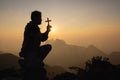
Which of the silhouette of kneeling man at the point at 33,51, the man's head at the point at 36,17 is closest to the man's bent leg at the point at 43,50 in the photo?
the silhouette of kneeling man at the point at 33,51

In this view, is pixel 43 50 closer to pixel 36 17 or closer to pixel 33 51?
pixel 33 51

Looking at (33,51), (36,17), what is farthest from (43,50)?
(36,17)

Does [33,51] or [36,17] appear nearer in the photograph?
[33,51]

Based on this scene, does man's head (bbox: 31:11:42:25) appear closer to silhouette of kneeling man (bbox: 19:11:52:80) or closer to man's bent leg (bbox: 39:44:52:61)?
silhouette of kneeling man (bbox: 19:11:52:80)

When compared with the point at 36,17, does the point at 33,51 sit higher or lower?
lower

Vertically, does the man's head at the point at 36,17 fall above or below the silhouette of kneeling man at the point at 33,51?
above

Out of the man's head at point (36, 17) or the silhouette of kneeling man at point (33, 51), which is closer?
the silhouette of kneeling man at point (33, 51)

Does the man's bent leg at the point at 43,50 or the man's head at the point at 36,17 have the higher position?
the man's head at the point at 36,17

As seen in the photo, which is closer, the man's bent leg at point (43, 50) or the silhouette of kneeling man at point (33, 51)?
the silhouette of kneeling man at point (33, 51)

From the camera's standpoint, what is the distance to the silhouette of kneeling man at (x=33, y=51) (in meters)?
9.75

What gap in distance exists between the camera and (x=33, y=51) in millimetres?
9836

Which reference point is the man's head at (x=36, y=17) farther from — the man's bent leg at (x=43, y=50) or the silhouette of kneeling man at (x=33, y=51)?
the man's bent leg at (x=43, y=50)

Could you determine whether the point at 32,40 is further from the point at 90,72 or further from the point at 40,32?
the point at 90,72

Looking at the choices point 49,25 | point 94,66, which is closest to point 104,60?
point 94,66
